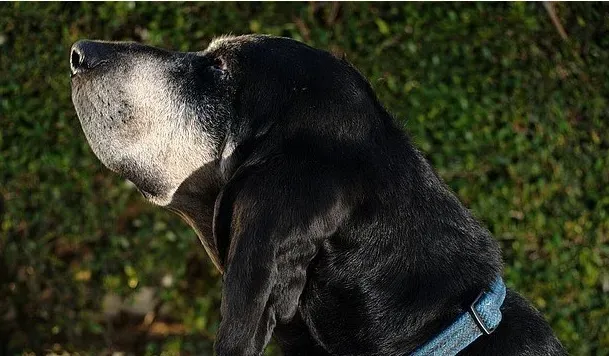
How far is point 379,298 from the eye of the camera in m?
3.26

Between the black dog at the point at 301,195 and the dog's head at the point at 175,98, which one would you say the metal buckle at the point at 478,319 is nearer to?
the black dog at the point at 301,195

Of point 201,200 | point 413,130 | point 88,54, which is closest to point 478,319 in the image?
point 201,200

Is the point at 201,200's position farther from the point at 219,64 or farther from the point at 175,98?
the point at 219,64

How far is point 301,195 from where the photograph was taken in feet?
10.2

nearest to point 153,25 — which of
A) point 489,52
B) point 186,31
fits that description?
point 186,31

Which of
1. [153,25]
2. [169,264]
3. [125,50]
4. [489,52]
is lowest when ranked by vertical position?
[169,264]

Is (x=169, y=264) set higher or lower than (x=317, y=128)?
lower

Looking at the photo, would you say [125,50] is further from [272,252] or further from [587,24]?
[587,24]

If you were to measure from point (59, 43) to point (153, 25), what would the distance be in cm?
63

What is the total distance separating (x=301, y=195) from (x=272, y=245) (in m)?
0.18

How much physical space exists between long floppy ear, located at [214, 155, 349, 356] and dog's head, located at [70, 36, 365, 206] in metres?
0.44

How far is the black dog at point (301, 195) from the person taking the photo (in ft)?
10.2

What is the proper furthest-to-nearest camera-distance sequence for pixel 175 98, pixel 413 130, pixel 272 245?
pixel 413 130
pixel 175 98
pixel 272 245

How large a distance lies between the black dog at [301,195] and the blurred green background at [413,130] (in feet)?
8.45
